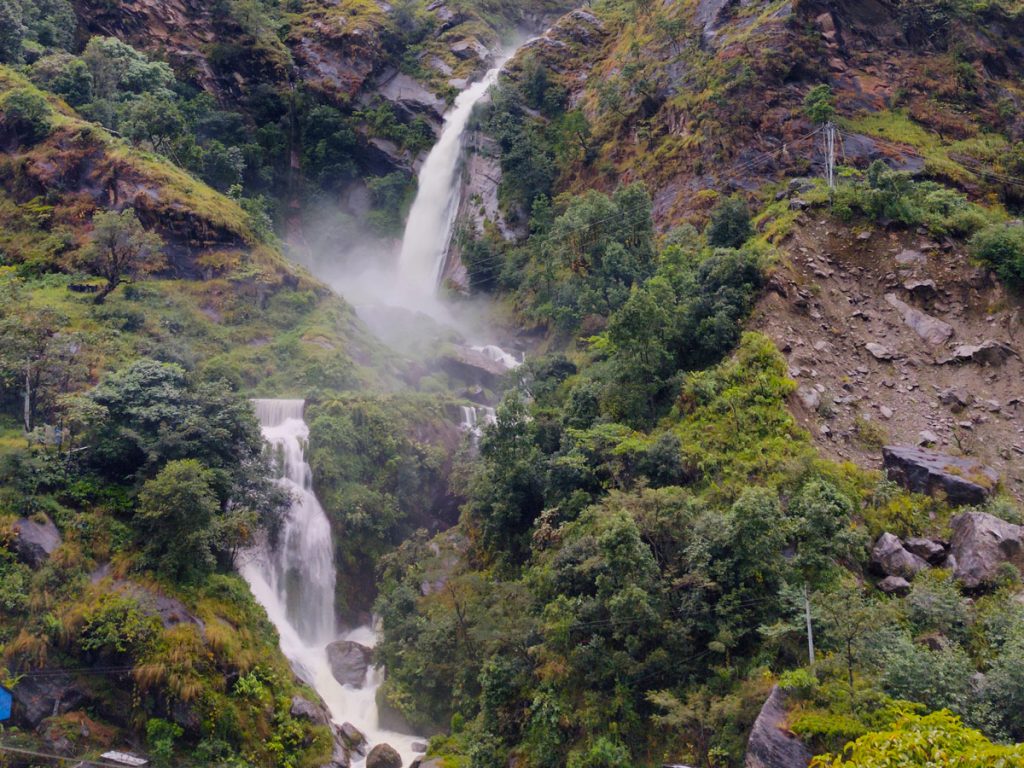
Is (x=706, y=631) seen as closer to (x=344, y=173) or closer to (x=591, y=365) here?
(x=591, y=365)

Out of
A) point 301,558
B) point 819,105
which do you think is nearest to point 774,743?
point 301,558

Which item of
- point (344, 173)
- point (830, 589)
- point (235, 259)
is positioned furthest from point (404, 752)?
point (344, 173)

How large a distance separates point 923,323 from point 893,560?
33.7ft

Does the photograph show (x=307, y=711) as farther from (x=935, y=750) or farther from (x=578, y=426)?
(x=935, y=750)

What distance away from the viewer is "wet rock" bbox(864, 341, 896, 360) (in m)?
24.3

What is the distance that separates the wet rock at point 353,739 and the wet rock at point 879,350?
19.0 m

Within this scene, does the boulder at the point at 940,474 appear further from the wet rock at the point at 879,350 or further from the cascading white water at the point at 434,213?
the cascading white water at the point at 434,213

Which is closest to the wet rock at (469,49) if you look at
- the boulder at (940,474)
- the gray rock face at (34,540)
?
the boulder at (940,474)

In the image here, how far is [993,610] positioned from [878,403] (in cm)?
860

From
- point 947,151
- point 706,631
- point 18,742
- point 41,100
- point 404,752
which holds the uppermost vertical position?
point 947,151

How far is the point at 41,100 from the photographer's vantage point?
3644cm

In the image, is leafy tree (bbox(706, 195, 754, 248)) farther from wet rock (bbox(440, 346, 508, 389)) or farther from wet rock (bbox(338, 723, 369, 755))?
wet rock (bbox(338, 723, 369, 755))

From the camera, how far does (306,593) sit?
86.9ft

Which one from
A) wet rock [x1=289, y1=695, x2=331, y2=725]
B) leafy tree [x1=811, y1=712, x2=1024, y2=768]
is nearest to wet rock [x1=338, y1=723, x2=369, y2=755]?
wet rock [x1=289, y1=695, x2=331, y2=725]
